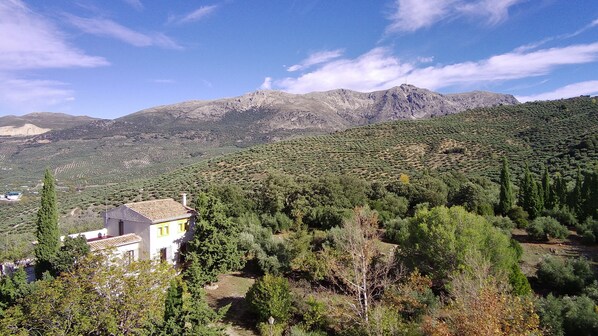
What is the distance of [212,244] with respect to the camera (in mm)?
19969

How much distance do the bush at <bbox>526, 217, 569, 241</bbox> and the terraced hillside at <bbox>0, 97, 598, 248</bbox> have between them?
19.6 meters

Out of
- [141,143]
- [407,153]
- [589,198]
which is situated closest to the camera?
[589,198]

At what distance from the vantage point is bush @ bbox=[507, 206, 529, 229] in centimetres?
2734

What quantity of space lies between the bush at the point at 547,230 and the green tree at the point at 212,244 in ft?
63.8

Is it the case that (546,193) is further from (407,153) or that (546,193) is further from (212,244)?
(212,244)

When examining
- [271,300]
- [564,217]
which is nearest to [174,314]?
[271,300]

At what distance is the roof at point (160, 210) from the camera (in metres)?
22.3

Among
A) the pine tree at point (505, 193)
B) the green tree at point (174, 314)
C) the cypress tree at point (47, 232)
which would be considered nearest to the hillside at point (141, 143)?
the cypress tree at point (47, 232)

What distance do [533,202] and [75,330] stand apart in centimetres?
3232

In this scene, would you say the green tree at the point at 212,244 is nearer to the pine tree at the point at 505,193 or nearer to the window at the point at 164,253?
the window at the point at 164,253

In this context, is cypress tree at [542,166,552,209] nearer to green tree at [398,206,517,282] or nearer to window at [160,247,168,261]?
green tree at [398,206,517,282]

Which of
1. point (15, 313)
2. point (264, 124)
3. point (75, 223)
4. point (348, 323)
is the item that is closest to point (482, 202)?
point (348, 323)

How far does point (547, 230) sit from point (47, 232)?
3080 centimetres

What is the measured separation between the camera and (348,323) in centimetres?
1465
